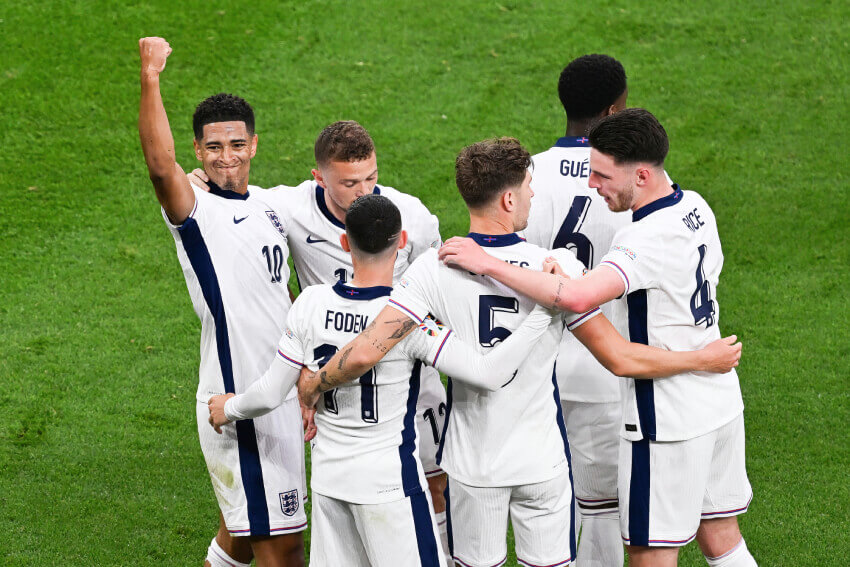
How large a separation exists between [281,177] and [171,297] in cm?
160

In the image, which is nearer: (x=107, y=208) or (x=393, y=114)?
(x=107, y=208)

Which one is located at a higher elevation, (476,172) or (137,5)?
(137,5)

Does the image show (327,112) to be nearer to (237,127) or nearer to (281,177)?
(281,177)

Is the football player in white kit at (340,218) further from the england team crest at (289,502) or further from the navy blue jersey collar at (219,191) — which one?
the england team crest at (289,502)

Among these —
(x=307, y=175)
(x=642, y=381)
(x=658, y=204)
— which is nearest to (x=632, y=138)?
(x=658, y=204)

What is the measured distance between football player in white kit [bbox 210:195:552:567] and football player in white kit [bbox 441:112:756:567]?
477 mm

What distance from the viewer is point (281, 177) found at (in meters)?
8.90

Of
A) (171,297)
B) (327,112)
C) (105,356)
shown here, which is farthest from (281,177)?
(105,356)

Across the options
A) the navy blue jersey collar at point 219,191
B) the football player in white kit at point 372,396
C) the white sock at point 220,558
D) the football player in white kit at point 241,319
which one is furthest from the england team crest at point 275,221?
the white sock at point 220,558

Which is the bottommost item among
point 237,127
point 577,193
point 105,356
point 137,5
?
point 105,356

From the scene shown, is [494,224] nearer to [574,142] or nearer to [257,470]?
[574,142]

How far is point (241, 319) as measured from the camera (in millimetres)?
4098

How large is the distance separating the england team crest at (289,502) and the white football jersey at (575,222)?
119 cm

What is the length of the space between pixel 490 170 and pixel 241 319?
3.93ft
